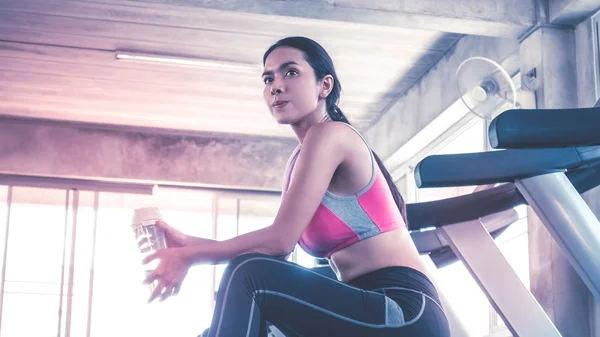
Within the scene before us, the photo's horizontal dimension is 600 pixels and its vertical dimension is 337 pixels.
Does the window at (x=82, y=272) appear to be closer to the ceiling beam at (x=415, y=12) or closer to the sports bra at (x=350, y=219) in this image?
the ceiling beam at (x=415, y=12)

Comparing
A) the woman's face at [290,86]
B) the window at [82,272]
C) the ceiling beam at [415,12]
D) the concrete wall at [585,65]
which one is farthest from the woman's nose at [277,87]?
the window at [82,272]

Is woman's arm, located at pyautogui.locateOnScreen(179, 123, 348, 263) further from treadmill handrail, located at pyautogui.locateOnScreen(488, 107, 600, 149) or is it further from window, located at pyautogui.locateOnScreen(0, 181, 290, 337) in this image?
window, located at pyautogui.locateOnScreen(0, 181, 290, 337)

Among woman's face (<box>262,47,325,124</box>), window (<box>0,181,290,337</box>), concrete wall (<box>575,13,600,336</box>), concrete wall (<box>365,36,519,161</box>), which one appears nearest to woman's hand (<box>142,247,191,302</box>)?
woman's face (<box>262,47,325,124</box>)

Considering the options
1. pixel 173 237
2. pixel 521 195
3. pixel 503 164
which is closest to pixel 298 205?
pixel 173 237

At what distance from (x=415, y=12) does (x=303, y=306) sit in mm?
3129

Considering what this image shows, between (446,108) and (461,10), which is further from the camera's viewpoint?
(446,108)

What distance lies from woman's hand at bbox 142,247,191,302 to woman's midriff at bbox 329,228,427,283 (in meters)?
0.31

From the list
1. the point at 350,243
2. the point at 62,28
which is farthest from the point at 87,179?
the point at 350,243

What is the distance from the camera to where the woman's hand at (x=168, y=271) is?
4.74 feet

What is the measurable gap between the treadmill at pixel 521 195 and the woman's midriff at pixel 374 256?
23 cm

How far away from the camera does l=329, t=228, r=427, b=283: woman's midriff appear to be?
5.25 ft

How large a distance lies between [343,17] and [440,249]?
212 cm

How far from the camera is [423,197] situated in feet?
21.3

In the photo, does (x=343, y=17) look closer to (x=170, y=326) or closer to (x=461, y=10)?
(x=461, y=10)
